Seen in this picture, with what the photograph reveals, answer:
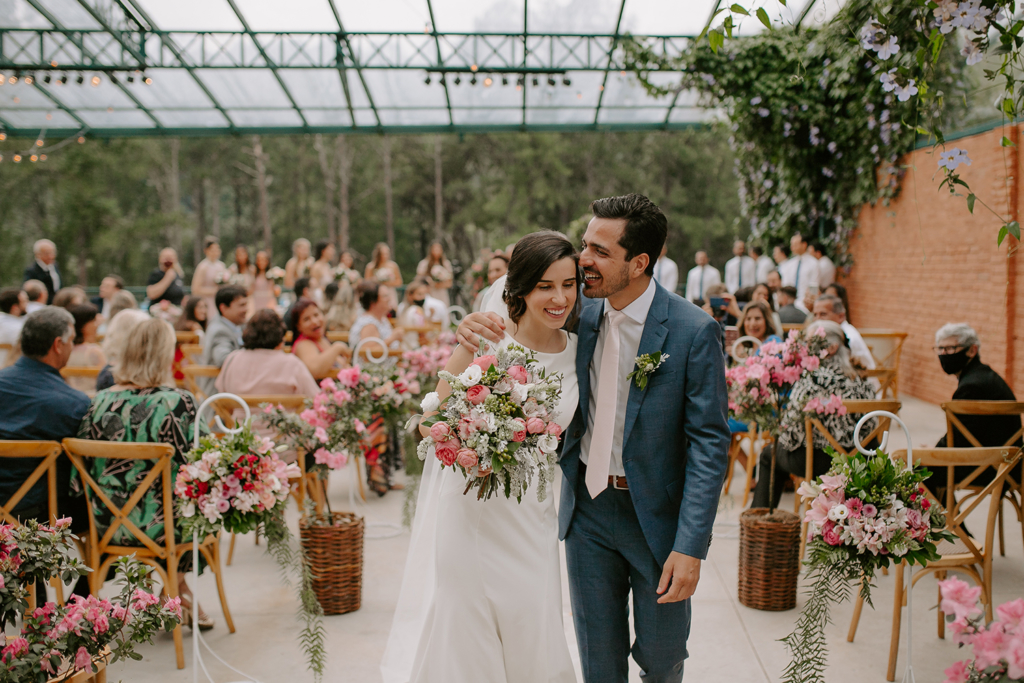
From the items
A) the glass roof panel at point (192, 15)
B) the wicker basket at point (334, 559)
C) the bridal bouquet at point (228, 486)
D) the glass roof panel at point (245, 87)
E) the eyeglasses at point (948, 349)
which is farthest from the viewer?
the glass roof panel at point (245, 87)

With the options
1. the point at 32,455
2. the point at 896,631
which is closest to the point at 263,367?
the point at 32,455

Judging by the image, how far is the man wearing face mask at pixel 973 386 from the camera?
4.36 metres

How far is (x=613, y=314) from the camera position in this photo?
245 centimetres

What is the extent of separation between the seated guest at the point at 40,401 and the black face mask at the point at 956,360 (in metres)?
4.83

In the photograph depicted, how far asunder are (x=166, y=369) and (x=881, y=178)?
9.65 meters

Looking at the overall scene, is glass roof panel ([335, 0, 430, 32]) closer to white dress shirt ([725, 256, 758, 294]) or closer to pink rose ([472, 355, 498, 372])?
white dress shirt ([725, 256, 758, 294])

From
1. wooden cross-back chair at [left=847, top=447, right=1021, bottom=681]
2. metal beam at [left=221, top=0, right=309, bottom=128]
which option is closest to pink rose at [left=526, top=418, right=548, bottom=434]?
wooden cross-back chair at [left=847, top=447, right=1021, bottom=681]

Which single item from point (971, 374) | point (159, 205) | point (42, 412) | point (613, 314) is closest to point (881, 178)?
point (971, 374)

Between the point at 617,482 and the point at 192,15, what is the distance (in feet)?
39.4

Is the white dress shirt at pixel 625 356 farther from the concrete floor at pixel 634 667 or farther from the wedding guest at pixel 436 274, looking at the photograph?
the wedding guest at pixel 436 274

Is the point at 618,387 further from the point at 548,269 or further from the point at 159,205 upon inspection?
the point at 159,205

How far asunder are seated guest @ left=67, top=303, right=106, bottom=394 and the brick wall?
263 inches

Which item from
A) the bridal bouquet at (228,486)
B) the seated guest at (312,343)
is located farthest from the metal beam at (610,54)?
the bridal bouquet at (228,486)

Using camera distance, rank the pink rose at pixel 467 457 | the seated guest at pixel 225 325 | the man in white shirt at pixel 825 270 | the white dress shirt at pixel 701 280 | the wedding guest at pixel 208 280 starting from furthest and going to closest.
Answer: the white dress shirt at pixel 701 280
the man in white shirt at pixel 825 270
the wedding guest at pixel 208 280
the seated guest at pixel 225 325
the pink rose at pixel 467 457
